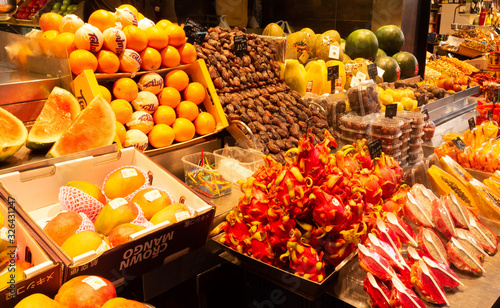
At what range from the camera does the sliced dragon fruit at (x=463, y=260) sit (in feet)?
5.02

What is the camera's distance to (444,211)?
169cm

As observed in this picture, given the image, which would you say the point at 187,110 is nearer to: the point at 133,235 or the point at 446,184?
the point at 133,235

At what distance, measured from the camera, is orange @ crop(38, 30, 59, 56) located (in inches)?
85.9

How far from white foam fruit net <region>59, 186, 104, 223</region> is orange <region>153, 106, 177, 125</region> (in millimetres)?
877

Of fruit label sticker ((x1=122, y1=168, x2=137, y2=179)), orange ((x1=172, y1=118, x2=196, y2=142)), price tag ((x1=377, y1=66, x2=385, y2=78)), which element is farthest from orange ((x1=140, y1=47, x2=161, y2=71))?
price tag ((x1=377, y1=66, x2=385, y2=78))

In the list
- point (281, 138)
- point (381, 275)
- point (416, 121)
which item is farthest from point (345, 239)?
point (416, 121)

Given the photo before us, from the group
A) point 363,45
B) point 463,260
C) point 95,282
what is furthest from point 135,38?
point 363,45

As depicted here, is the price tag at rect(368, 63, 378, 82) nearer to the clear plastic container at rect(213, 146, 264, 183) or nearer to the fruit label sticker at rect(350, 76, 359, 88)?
the fruit label sticker at rect(350, 76, 359, 88)

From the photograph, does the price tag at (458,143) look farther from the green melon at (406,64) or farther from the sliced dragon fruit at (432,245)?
the green melon at (406,64)

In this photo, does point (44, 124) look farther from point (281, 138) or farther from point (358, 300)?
point (358, 300)

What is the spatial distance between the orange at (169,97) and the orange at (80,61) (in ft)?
1.40

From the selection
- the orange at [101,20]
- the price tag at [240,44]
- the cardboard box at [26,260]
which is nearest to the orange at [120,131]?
the orange at [101,20]

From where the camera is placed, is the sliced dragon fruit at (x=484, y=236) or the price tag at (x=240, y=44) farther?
the price tag at (x=240, y=44)

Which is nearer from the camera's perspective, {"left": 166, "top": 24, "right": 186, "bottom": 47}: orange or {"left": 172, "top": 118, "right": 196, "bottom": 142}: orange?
{"left": 172, "top": 118, "right": 196, "bottom": 142}: orange
